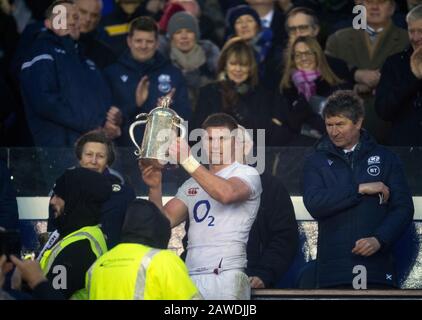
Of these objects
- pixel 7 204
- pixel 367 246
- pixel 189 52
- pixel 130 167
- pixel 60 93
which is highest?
pixel 189 52

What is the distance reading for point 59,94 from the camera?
1040 cm

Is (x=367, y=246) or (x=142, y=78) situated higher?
(x=142, y=78)

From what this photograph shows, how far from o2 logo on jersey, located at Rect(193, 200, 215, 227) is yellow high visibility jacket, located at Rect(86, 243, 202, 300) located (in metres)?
1.36

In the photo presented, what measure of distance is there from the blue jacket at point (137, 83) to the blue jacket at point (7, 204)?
4.24ft

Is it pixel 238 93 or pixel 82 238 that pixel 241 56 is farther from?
pixel 82 238

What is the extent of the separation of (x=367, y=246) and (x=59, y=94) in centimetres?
284

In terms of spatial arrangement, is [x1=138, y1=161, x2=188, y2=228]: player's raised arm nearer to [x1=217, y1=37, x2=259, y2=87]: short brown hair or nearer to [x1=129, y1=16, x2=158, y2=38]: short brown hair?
[x1=217, y1=37, x2=259, y2=87]: short brown hair

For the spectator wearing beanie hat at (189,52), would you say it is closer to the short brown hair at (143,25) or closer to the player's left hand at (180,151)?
the short brown hair at (143,25)

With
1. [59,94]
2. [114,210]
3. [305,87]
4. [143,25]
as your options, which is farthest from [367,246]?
[143,25]

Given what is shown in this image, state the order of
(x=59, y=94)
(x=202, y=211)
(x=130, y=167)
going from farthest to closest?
(x=59, y=94), (x=130, y=167), (x=202, y=211)

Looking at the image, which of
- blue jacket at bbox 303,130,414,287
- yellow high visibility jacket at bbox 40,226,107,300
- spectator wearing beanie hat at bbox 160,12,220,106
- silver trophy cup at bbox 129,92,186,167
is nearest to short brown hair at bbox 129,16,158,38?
spectator wearing beanie hat at bbox 160,12,220,106

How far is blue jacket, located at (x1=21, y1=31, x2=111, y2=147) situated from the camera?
34.0 ft

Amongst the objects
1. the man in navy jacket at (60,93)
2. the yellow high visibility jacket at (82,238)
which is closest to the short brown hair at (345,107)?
the man in navy jacket at (60,93)

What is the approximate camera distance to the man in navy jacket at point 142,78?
10.7 meters
